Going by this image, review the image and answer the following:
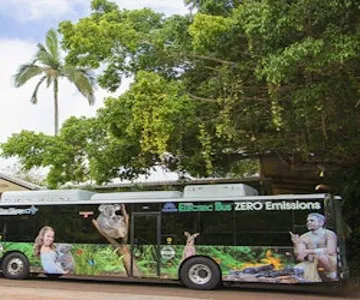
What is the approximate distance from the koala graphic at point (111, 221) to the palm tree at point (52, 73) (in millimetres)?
13079

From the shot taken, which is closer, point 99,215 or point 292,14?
point 292,14

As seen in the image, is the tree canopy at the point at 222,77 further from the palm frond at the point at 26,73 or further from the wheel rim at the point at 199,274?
the palm frond at the point at 26,73

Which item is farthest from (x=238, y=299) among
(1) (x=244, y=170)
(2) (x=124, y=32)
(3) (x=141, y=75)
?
(1) (x=244, y=170)

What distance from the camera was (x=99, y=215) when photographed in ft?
45.1

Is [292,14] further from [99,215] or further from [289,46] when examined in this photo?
[99,215]

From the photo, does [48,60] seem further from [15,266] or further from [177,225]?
[177,225]

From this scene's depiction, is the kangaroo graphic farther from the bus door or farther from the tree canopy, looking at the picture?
the tree canopy

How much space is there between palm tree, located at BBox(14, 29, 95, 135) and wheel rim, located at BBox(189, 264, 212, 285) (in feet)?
49.7

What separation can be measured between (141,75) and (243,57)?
2400 mm

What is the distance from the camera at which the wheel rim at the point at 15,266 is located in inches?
562

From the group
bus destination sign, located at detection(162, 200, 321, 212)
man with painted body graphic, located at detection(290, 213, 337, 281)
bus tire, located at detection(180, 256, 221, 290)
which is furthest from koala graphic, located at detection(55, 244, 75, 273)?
man with painted body graphic, located at detection(290, 213, 337, 281)

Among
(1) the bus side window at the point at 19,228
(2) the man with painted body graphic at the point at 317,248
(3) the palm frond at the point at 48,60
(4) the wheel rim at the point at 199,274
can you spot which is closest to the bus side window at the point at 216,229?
(4) the wheel rim at the point at 199,274

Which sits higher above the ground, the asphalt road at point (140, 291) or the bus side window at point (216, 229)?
the bus side window at point (216, 229)

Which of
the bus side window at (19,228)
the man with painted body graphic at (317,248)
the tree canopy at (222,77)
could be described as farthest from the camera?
the bus side window at (19,228)
